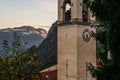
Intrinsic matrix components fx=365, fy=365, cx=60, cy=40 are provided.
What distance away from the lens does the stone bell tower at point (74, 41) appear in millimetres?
33719

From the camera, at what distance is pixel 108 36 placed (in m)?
12.7

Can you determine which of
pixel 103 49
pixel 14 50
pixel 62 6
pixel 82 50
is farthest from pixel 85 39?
pixel 103 49

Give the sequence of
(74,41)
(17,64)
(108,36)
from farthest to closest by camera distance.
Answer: (74,41), (17,64), (108,36)

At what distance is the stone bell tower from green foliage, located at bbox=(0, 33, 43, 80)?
1365cm

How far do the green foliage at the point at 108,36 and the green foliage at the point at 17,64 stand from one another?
6782 mm

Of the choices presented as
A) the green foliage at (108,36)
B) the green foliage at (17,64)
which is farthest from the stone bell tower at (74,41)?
the green foliage at (108,36)

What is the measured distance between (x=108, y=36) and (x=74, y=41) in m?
21.3

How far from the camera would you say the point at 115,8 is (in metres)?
12.5

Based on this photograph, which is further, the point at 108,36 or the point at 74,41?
the point at 74,41

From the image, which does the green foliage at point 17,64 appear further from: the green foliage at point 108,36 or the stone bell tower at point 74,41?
the stone bell tower at point 74,41

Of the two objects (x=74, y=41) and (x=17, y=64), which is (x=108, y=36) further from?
(x=74, y=41)

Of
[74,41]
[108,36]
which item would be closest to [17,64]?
[108,36]

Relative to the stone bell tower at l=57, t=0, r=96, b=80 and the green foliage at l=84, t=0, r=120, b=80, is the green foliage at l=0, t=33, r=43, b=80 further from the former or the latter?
the stone bell tower at l=57, t=0, r=96, b=80

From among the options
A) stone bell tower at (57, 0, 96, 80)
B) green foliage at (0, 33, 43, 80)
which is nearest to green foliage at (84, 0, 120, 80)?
green foliage at (0, 33, 43, 80)
